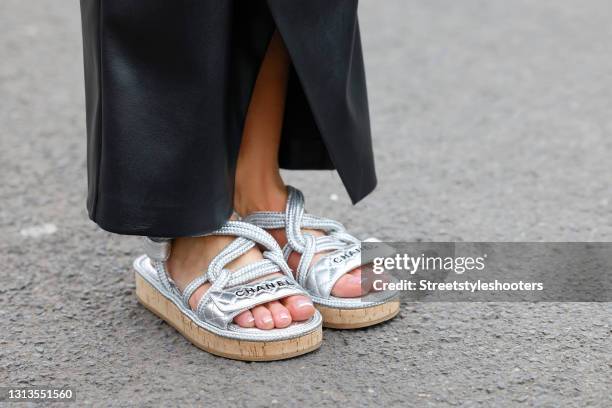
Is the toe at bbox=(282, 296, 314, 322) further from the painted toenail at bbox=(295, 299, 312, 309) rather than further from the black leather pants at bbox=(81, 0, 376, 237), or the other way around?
the black leather pants at bbox=(81, 0, 376, 237)

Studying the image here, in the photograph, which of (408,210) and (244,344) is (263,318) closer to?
(244,344)

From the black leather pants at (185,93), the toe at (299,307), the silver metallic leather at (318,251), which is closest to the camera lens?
the black leather pants at (185,93)

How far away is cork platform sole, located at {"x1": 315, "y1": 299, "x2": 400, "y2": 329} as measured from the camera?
1715 millimetres

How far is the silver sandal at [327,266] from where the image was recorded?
5.64 ft

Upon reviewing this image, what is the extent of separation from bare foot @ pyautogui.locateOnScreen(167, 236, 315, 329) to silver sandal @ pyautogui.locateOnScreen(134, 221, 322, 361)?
0.03 ft

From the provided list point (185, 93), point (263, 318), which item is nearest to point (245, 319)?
point (263, 318)

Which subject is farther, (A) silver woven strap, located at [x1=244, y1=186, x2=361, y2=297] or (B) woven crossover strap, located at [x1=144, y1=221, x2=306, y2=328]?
(A) silver woven strap, located at [x1=244, y1=186, x2=361, y2=297]

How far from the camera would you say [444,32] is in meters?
3.60

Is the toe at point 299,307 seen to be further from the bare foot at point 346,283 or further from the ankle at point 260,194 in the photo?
the ankle at point 260,194

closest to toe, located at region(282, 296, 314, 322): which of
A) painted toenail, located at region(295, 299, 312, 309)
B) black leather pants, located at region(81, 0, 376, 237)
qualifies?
painted toenail, located at region(295, 299, 312, 309)

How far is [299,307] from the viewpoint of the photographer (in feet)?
5.35

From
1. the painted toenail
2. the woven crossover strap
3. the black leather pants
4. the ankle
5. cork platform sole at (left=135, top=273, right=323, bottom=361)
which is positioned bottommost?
cork platform sole at (left=135, top=273, right=323, bottom=361)

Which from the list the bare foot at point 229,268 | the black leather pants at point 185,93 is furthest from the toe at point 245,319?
the black leather pants at point 185,93

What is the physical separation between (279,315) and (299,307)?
0.04 metres
